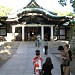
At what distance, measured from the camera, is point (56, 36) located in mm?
48188

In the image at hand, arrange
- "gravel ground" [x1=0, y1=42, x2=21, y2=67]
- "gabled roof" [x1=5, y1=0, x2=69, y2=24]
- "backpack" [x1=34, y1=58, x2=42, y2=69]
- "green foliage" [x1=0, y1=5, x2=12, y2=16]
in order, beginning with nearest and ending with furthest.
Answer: "backpack" [x1=34, y1=58, x2=42, y2=69] < "gravel ground" [x1=0, y1=42, x2=21, y2=67] < "gabled roof" [x1=5, y1=0, x2=69, y2=24] < "green foliage" [x1=0, y1=5, x2=12, y2=16]

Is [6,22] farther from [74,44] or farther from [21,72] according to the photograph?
[21,72]

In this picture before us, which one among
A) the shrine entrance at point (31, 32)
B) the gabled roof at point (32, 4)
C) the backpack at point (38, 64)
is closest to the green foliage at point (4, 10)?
the gabled roof at point (32, 4)

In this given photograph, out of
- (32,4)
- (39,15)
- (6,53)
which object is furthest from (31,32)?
(6,53)

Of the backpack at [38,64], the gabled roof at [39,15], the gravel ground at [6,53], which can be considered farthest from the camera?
the gabled roof at [39,15]

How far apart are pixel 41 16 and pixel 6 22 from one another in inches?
223

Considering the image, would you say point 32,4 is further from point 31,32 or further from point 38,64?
point 38,64

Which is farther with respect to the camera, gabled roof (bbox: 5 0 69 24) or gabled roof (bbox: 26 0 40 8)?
gabled roof (bbox: 26 0 40 8)

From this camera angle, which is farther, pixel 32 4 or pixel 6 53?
pixel 32 4

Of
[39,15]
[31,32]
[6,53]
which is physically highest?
[39,15]

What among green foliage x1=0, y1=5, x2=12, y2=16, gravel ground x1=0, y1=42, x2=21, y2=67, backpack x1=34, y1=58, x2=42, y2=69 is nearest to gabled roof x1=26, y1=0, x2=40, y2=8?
green foliage x1=0, y1=5, x2=12, y2=16

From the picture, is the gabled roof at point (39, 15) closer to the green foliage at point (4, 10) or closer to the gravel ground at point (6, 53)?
the gravel ground at point (6, 53)

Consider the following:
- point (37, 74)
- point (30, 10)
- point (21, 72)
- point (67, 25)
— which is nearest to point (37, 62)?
point (37, 74)

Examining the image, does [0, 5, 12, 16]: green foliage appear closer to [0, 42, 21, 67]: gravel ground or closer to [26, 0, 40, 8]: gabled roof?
[26, 0, 40, 8]: gabled roof
